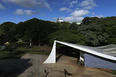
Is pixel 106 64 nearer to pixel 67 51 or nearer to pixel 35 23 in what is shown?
pixel 67 51

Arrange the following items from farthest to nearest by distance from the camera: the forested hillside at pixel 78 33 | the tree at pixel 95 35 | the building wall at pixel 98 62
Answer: the tree at pixel 95 35, the forested hillside at pixel 78 33, the building wall at pixel 98 62

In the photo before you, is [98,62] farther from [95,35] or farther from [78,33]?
[95,35]

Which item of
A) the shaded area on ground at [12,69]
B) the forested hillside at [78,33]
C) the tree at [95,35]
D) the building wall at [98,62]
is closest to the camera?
the shaded area on ground at [12,69]

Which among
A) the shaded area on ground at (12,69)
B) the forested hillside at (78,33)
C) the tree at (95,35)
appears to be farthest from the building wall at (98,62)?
the tree at (95,35)

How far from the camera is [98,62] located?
712 inches

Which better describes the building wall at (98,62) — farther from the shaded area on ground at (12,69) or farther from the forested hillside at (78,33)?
the shaded area on ground at (12,69)

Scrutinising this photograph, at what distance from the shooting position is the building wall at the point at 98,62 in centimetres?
1734

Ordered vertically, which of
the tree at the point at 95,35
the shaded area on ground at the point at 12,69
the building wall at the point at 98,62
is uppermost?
the tree at the point at 95,35

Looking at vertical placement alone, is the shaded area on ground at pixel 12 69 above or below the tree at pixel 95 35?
below

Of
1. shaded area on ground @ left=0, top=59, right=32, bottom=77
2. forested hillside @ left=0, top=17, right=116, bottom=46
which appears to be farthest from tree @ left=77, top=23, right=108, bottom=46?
shaded area on ground @ left=0, top=59, right=32, bottom=77

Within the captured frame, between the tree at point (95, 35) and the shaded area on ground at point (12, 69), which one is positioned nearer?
the shaded area on ground at point (12, 69)

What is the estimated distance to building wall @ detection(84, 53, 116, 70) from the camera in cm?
1734

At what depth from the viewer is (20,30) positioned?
43719 mm

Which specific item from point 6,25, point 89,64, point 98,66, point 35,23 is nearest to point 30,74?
point 89,64
